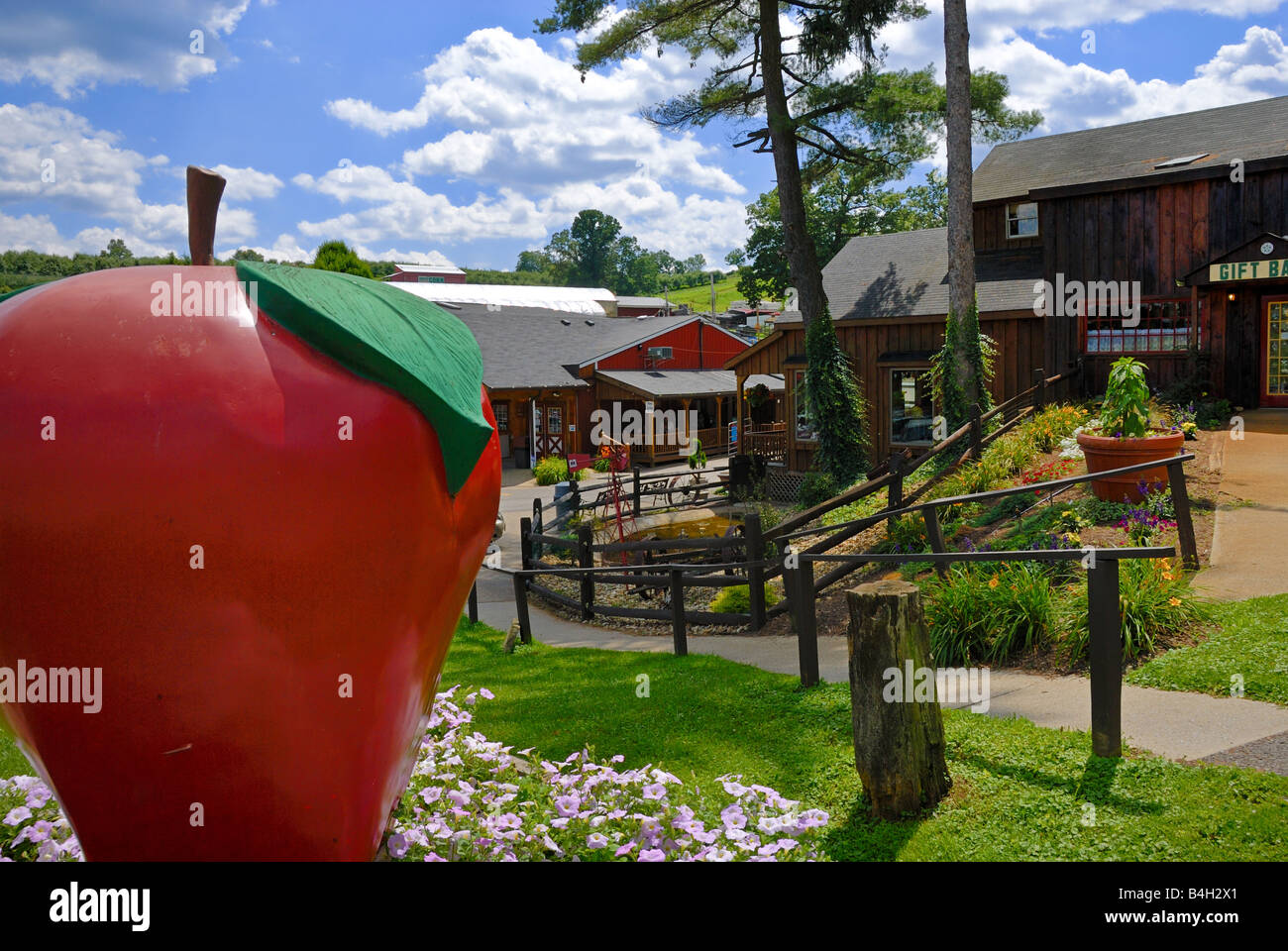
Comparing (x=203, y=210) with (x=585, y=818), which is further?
(x=585, y=818)

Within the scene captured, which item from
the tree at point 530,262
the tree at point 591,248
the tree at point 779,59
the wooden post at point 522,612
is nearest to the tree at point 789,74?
the tree at point 779,59

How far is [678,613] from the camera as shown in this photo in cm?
800

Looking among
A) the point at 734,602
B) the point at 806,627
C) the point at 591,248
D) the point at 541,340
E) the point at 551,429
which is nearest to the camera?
the point at 806,627

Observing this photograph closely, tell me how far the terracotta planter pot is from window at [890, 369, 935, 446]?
9.35m

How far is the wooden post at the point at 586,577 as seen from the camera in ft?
35.8

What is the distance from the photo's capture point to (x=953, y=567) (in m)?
7.73

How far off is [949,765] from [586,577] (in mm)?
6786

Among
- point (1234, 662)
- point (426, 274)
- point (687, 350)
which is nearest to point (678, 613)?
point (1234, 662)

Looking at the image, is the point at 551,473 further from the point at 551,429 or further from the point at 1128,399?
the point at 1128,399

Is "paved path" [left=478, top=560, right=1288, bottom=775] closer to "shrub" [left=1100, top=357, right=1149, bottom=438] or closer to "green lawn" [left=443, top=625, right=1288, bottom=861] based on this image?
"green lawn" [left=443, top=625, right=1288, bottom=861]
